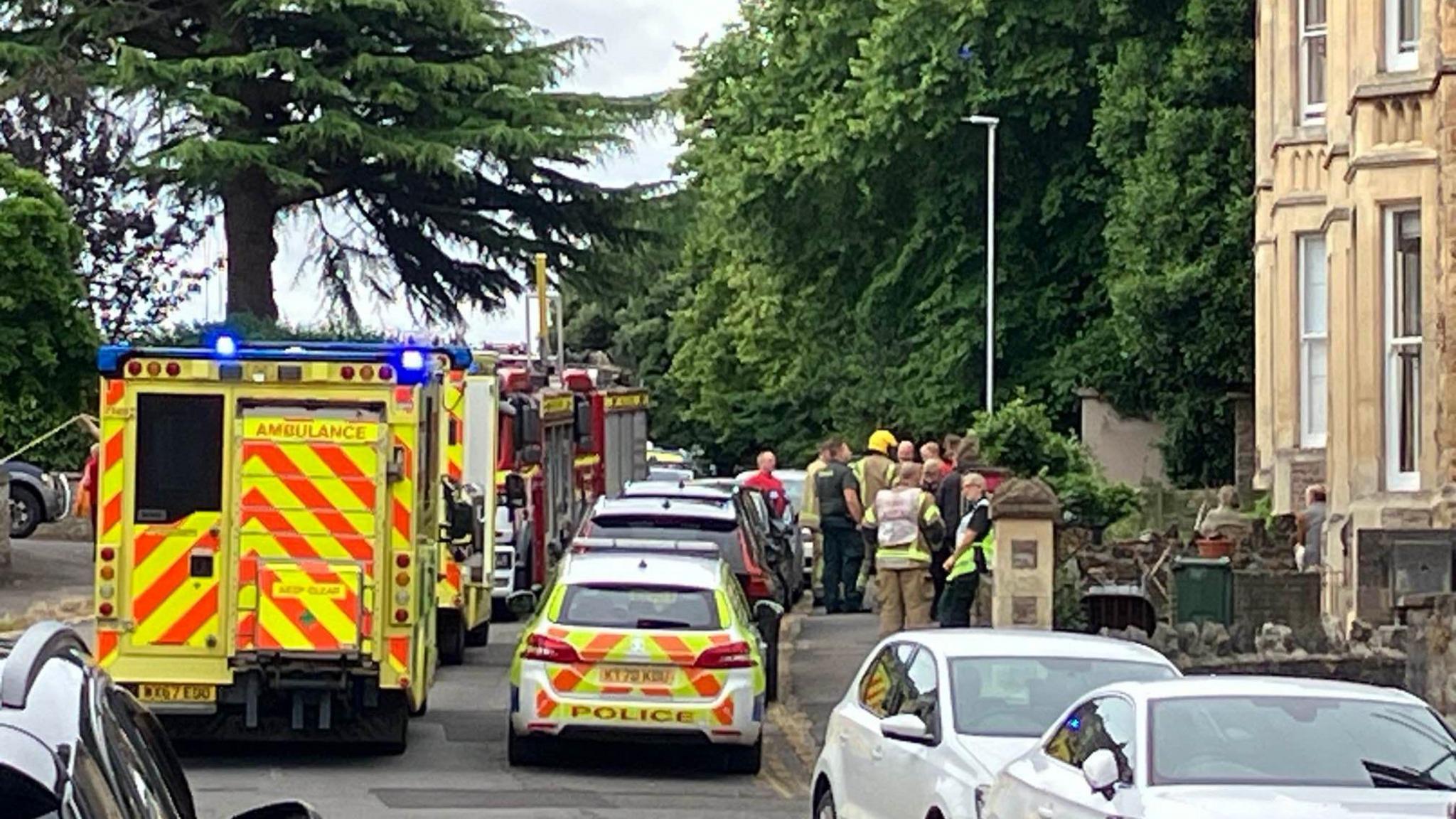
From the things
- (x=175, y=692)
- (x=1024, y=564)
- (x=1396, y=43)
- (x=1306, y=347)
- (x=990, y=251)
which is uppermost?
(x=1396, y=43)

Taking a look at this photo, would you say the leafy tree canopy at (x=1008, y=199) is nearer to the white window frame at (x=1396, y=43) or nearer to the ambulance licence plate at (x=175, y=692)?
the white window frame at (x=1396, y=43)

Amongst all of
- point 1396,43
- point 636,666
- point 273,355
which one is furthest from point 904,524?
point 273,355

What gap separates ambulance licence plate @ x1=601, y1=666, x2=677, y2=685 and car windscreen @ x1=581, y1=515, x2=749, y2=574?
17.2 ft

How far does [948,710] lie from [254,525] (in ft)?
20.0

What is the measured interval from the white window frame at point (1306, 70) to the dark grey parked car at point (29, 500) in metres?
18.2

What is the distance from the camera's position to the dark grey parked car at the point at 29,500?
37.2 metres

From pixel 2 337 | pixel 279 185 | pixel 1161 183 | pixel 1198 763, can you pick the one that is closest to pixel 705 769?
pixel 1198 763

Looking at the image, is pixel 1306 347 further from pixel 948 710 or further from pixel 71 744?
pixel 71 744

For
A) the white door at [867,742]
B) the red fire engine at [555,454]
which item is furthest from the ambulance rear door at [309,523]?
the red fire engine at [555,454]

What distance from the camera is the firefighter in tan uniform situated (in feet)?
75.9

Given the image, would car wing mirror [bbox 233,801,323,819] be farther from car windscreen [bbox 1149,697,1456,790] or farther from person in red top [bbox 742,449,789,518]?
person in red top [bbox 742,449,789,518]

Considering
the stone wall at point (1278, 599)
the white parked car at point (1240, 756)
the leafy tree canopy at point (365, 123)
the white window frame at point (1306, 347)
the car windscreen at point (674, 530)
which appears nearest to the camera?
the white parked car at point (1240, 756)

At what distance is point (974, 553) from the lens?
21.5 meters

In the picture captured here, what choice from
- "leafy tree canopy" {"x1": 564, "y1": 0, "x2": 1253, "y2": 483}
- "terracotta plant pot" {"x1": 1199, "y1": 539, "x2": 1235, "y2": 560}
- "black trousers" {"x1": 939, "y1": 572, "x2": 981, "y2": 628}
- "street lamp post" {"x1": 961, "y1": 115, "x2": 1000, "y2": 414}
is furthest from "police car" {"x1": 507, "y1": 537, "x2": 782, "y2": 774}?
"street lamp post" {"x1": 961, "y1": 115, "x2": 1000, "y2": 414}
